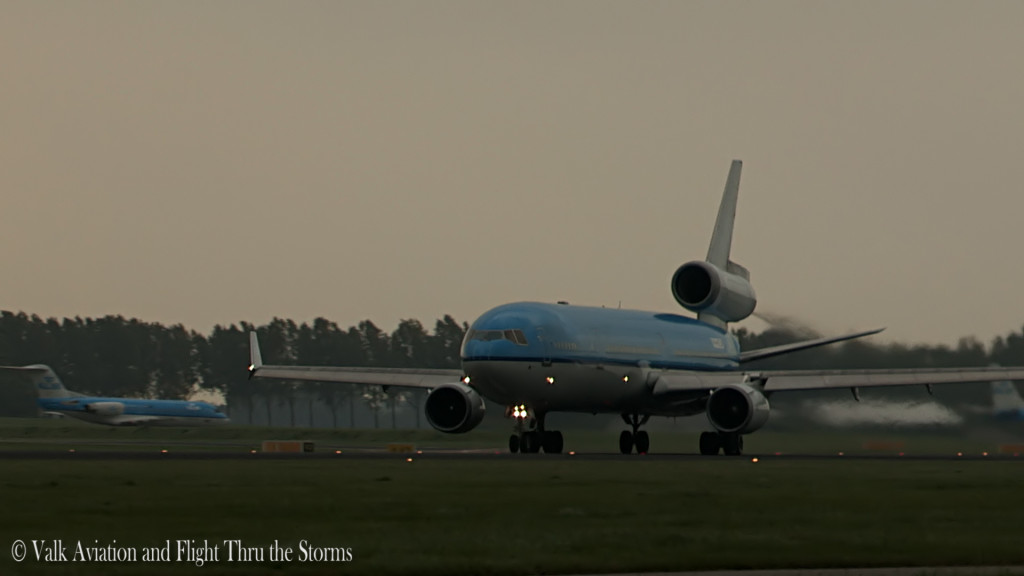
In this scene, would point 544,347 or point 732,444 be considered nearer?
point 544,347

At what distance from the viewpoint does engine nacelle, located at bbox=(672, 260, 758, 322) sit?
218 ft

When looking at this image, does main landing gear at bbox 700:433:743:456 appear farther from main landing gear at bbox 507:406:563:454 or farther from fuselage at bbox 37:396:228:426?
fuselage at bbox 37:396:228:426

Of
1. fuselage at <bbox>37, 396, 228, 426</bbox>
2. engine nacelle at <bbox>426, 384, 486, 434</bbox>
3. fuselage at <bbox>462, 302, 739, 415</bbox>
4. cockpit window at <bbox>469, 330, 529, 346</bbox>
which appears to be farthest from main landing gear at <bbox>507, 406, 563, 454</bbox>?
fuselage at <bbox>37, 396, 228, 426</bbox>

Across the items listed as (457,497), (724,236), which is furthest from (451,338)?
(457,497)

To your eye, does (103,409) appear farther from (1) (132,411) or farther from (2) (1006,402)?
(2) (1006,402)

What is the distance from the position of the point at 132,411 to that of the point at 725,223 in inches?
2382

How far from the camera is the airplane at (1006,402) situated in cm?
6469

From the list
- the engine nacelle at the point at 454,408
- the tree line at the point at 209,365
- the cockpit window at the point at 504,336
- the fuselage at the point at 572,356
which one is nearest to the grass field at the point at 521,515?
the fuselage at the point at 572,356

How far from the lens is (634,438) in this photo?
61.1m

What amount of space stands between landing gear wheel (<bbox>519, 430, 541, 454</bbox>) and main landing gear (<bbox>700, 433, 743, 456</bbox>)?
5607 mm

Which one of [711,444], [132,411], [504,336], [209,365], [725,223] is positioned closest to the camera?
[504,336]

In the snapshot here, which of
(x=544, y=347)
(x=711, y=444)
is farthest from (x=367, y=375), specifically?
(x=711, y=444)

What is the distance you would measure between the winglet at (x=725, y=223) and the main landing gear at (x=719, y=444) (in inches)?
604

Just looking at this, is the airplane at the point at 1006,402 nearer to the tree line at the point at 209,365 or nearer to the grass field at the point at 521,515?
the grass field at the point at 521,515
